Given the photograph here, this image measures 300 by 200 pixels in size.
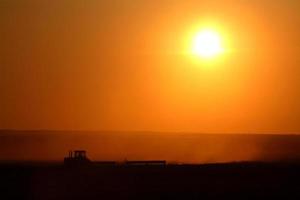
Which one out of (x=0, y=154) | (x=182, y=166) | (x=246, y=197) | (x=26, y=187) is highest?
(x=0, y=154)

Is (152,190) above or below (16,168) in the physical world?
below

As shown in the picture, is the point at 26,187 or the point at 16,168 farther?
the point at 16,168

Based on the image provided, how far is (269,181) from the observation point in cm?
1580

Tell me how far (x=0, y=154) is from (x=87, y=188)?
16.7m

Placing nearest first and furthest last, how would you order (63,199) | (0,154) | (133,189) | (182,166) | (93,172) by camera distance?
(63,199) < (133,189) < (93,172) < (182,166) < (0,154)

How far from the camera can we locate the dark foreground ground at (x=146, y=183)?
14484 mm

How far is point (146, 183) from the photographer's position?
50.3 feet

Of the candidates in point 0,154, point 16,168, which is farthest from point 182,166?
point 0,154

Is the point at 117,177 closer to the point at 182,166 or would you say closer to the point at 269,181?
the point at 182,166

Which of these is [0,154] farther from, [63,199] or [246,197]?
[246,197]

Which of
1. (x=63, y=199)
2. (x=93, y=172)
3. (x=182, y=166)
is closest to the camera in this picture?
(x=63, y=199)

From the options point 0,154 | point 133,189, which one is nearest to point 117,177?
point 133,189

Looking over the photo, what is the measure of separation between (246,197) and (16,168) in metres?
7.48

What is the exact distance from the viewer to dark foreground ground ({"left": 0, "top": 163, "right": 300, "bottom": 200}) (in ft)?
47.5
